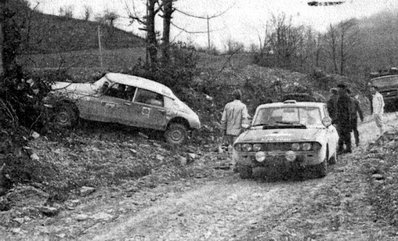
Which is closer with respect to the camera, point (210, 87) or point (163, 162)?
point (163, 162)

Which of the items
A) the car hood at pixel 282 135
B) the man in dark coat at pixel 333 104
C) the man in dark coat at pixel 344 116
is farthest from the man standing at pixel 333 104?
the car hood at pixel 282 135

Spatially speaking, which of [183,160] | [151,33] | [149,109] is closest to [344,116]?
[183,160]

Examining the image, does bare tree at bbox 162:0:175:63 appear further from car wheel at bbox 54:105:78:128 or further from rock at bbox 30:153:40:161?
rock at bbox 30:153:40:161

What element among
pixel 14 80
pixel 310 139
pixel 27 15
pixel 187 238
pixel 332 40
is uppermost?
pixel 332 40

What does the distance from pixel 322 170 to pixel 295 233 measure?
366 centimetres

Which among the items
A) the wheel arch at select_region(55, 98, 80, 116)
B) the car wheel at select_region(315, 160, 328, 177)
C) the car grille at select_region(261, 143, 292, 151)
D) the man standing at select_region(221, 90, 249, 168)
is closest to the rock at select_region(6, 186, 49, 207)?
the car grille at select_region(261, 143, 292, 151)

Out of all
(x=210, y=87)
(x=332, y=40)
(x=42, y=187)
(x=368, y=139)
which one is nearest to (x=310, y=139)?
(x=42, y=187)

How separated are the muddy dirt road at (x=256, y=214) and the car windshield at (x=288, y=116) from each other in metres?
1.55

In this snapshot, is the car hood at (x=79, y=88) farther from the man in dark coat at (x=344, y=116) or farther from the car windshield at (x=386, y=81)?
the car windshield at (x=386, y=81)

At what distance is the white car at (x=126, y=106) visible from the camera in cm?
1402

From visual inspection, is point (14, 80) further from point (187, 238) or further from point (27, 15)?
point (187, 238)

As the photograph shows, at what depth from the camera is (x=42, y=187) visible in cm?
964

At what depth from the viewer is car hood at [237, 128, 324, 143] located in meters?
9.73

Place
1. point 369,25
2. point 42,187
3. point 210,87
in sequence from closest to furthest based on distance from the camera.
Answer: point 42,187 → point 210,87 → point 369,25
